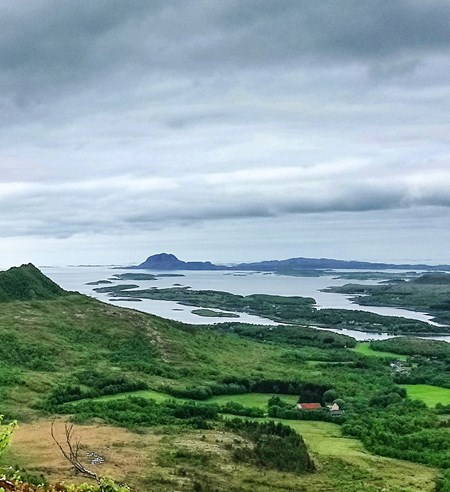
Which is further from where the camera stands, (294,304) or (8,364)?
(294,304)

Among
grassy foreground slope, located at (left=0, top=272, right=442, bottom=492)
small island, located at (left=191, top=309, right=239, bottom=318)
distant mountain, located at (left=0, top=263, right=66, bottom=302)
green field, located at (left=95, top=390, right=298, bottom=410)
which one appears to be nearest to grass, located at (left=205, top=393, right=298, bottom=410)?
green field, located at (left=95, top=390, right=298, bottom=410)

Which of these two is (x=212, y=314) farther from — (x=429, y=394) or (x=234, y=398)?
(x=234, y=398)

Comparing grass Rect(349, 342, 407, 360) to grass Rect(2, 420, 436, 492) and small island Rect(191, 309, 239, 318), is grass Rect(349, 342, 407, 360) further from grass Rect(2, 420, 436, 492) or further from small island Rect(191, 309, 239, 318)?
small island Rect(191, 309, 239, 318)

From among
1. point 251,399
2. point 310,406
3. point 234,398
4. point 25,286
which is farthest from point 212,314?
point 310,406

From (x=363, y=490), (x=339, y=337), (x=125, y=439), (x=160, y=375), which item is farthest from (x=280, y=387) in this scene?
(x=339, y=337)

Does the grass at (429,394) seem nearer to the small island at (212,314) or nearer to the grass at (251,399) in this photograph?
the grass at (251,399)

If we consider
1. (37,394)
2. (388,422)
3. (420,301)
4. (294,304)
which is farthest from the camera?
(420,301)

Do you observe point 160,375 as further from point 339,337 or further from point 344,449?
point 339,337
